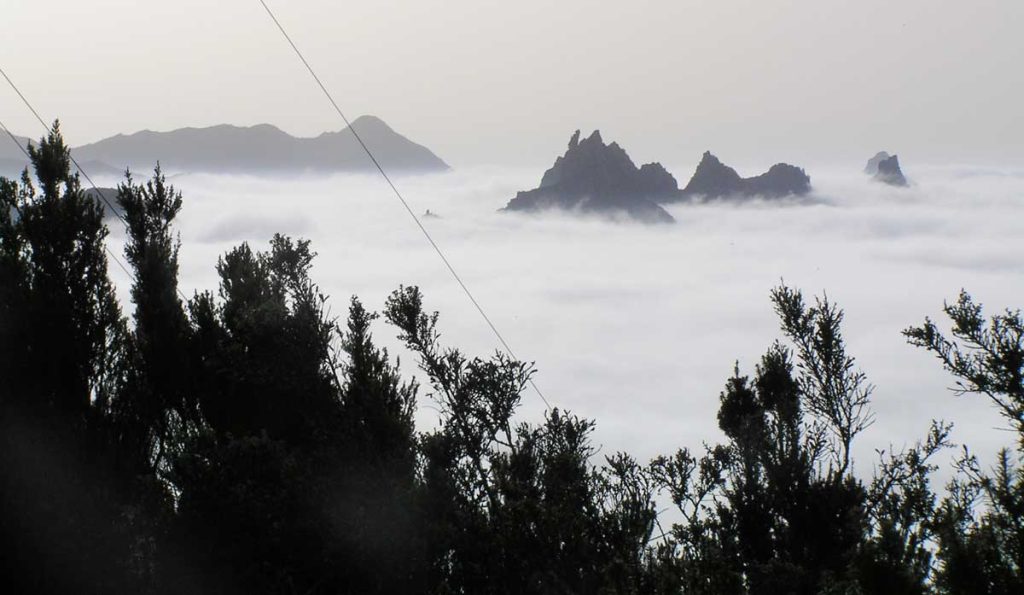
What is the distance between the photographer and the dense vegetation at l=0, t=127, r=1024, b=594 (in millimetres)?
15258

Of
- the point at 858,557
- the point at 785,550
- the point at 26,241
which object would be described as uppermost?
the point at 26,241

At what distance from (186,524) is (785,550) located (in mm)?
14137

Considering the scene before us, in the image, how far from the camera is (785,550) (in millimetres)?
18984

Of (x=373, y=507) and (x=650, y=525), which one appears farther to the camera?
(x=373, y=507)

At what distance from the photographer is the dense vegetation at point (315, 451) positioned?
15.3 m

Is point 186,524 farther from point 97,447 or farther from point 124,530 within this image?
point 97,447

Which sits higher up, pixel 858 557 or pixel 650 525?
pixel 858 557

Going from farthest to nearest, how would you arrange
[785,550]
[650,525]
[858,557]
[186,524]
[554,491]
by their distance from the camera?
[785,550], [186,524], [554,491], [650,525], [858,557]

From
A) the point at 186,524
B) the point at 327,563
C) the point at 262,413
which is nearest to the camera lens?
the point at 327,563

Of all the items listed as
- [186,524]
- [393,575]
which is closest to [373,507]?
[393,575]

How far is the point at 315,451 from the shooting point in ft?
59.8

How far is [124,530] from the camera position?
56.7ft

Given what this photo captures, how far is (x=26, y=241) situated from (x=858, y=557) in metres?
21.5

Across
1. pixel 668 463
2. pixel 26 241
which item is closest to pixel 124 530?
pixel 26 241
